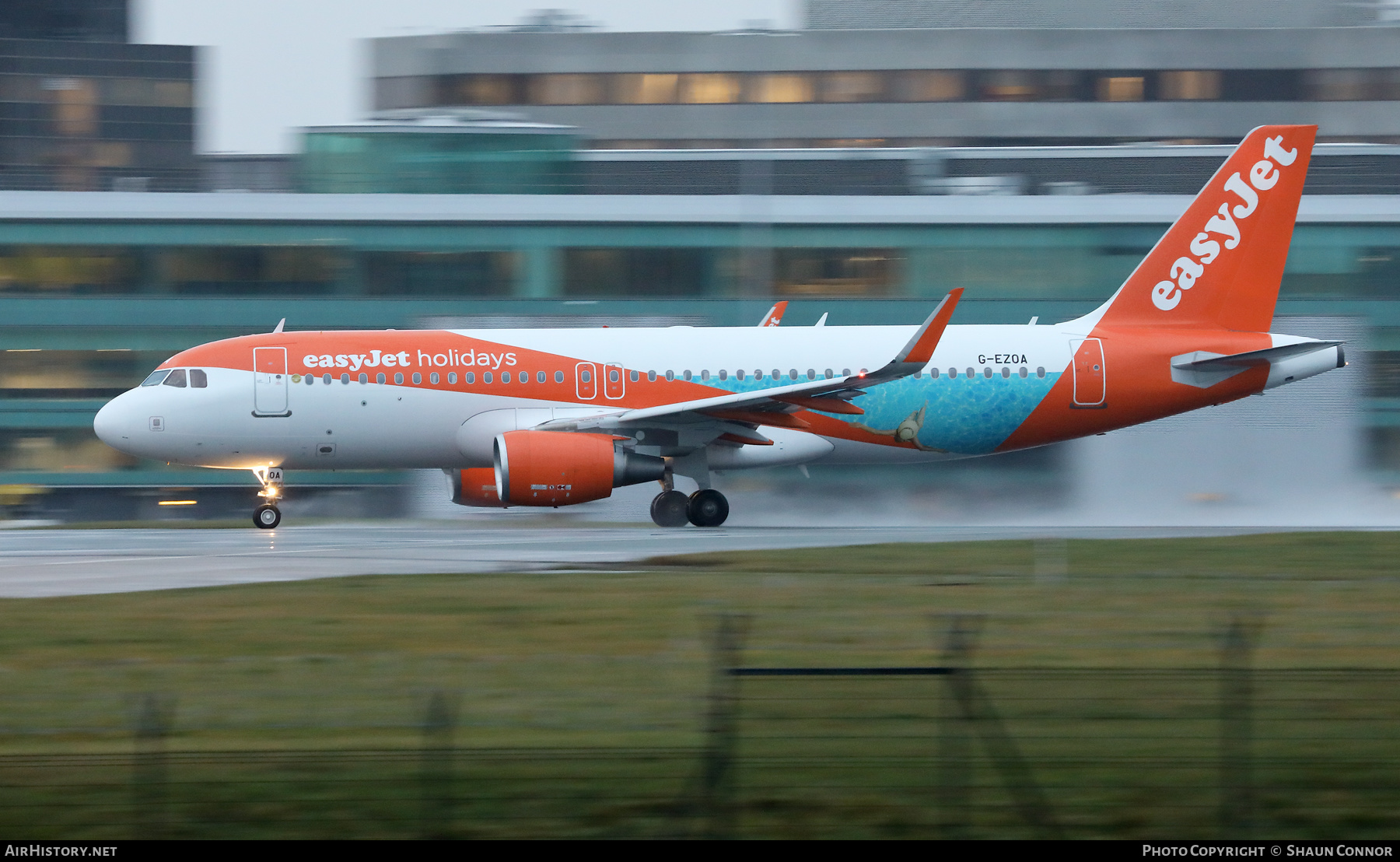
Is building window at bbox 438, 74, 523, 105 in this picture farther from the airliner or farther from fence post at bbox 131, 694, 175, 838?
fence post at bbox 131, 694, 175, 838

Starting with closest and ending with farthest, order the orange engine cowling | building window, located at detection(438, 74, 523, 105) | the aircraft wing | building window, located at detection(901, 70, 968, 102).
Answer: the aircraft wing
the orange engine cowling
building window, located at detection(901, 70, 968, 102)
building window, located at detection(438, 74, 523, 105)

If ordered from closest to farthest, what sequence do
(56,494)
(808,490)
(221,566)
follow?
(221,566) < (808,490) < (56,494)

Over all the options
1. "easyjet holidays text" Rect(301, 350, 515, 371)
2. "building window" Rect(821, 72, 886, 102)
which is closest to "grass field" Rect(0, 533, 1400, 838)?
"easyjet holidays text" Rect(301, 350, 515, 371)

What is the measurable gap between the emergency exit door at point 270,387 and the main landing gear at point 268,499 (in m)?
1.23

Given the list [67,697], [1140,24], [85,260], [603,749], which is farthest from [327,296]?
[1140,24]

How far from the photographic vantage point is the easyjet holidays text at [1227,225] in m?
25.4

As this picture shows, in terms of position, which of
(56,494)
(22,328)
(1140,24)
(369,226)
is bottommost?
(56,494)

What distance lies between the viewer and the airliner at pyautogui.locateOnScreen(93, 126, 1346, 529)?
24266 mm

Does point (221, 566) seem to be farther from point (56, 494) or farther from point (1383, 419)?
point (1383, 419)

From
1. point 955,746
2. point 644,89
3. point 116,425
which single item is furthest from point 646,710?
point 644,89

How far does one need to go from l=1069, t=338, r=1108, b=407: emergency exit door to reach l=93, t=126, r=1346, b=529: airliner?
33 millimetres

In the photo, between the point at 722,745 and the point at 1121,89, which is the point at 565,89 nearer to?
the point at 1121,89

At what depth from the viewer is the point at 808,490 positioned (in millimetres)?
28359

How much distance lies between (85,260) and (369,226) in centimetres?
610
